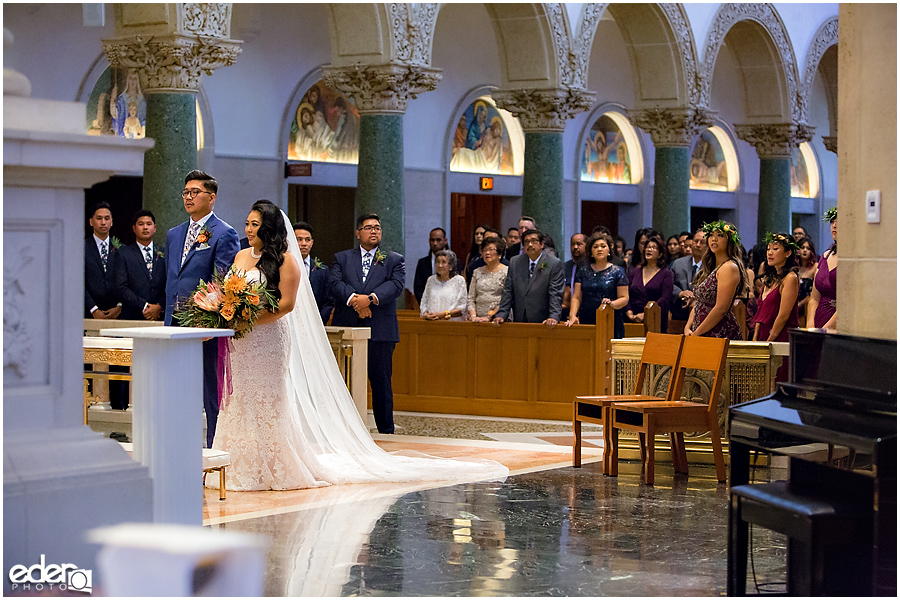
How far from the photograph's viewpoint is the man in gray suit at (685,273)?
11.6 meters

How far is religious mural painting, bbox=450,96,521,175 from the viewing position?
1873 cm

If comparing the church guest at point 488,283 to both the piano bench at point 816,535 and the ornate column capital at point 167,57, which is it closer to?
the ornate column capital at point 167,57

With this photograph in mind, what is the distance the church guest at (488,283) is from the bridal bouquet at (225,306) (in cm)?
417

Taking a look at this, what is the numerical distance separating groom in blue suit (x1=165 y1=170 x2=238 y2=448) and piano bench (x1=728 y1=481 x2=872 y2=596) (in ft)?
12.4

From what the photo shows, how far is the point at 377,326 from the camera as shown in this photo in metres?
9.34

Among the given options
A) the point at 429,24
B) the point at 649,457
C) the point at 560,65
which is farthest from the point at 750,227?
the point at 649,457

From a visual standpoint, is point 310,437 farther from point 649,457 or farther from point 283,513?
point 649,457

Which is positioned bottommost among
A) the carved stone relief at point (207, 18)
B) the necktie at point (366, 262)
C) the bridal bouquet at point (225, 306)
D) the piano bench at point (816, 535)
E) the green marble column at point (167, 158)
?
the piano bench at point (816, 535)

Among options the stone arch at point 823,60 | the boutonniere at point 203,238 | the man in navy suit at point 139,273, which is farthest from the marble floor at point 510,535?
the stone arch at point 823,60

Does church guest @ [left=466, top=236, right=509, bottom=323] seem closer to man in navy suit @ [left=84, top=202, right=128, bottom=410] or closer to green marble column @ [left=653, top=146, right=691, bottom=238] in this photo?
man in navy suit @ [left=84, top=202, right=128, bottom=410]

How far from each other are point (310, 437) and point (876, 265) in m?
3.94

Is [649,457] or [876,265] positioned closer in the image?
[876,265]
